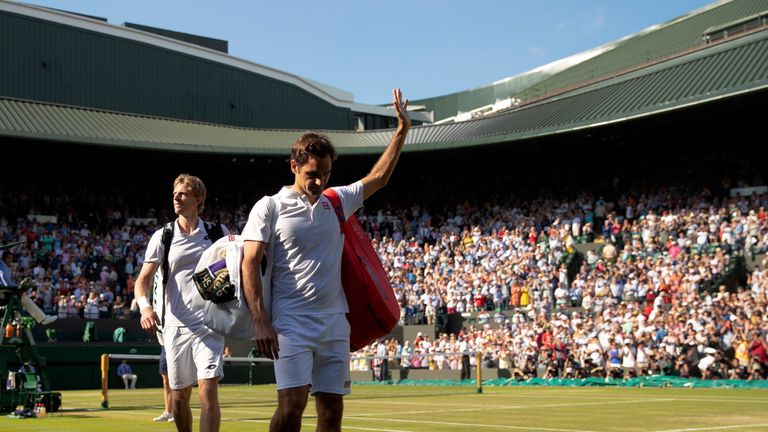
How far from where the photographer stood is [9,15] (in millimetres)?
49906

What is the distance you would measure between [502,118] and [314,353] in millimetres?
41369

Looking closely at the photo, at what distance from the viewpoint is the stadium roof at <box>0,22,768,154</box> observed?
118ft

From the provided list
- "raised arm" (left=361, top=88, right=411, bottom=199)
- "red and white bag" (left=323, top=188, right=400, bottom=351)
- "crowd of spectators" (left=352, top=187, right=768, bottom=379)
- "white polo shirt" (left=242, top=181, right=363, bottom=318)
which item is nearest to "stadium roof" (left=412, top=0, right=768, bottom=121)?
"crowd of spectators" (left=352, top=187, right=768, bottom=379)

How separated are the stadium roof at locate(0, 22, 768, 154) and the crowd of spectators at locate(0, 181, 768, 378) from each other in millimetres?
3407

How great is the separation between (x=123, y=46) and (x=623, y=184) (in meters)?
28.9

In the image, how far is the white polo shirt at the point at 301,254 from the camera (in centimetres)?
634

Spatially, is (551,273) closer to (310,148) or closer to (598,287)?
(598,287)

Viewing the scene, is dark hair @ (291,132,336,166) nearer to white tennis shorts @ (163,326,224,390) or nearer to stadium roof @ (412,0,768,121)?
white tennis shorts @ (163,326,224,390)

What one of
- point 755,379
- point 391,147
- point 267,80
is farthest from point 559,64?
point 391,147

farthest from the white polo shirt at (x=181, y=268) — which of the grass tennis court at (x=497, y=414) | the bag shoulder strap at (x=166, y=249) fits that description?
the grass tennis court at (x=497, y=414)

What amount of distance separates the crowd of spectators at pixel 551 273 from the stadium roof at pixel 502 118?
11.2 feet

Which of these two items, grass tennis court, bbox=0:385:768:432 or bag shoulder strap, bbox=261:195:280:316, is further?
grass tennis court, bbox=0:385:768:432

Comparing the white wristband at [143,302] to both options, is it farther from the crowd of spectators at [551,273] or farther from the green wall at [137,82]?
the green wall at [137,82]

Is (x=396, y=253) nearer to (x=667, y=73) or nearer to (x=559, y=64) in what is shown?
(x=667, y=73)
